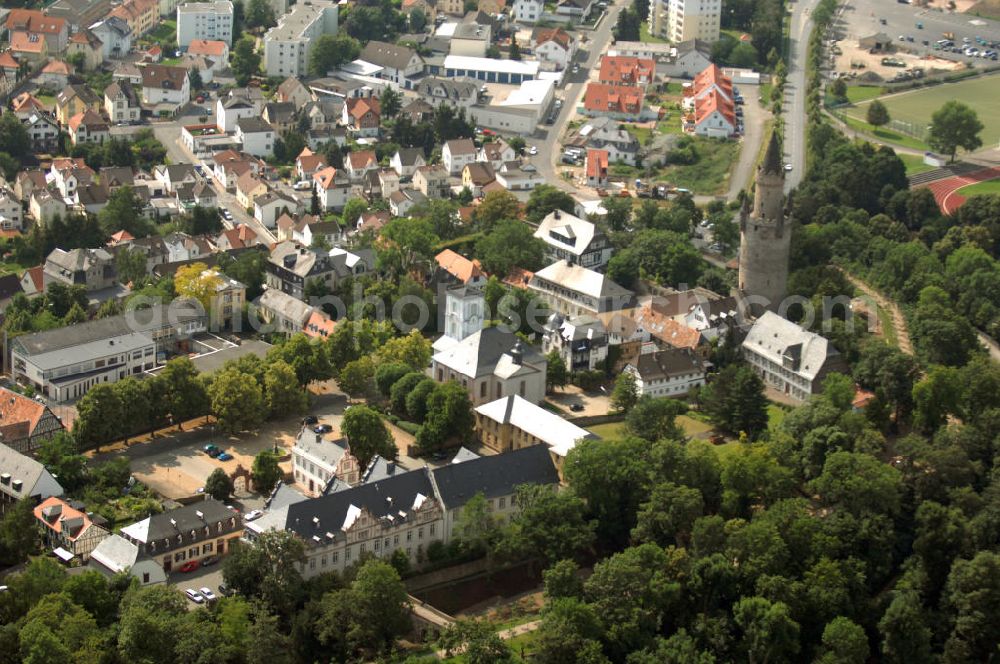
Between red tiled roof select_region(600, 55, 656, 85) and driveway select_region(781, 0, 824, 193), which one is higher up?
red tiled roof select_region(600, 55, 656, 85)

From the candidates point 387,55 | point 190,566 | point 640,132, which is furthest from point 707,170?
point 190,566

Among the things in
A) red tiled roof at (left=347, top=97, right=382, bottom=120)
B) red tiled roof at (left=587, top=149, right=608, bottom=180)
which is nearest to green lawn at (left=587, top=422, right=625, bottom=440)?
red tiled roof at (left=587, top=149, right=608, bottom=180)

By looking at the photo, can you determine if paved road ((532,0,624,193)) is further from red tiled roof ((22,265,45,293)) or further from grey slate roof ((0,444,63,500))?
grey slate roof ((0,444,63,500))

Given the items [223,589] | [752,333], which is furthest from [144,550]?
[752,333]

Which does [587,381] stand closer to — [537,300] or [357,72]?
[537,300]

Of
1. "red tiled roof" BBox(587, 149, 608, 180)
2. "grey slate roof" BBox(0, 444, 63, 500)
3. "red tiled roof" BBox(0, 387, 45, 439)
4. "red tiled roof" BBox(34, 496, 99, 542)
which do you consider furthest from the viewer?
"red tiled roof" BBox(587, 149, 608, 180)

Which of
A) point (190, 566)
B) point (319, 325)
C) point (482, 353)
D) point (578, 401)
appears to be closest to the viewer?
point (190, 566)

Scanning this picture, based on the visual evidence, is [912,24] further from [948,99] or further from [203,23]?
Answer: [203,23]
